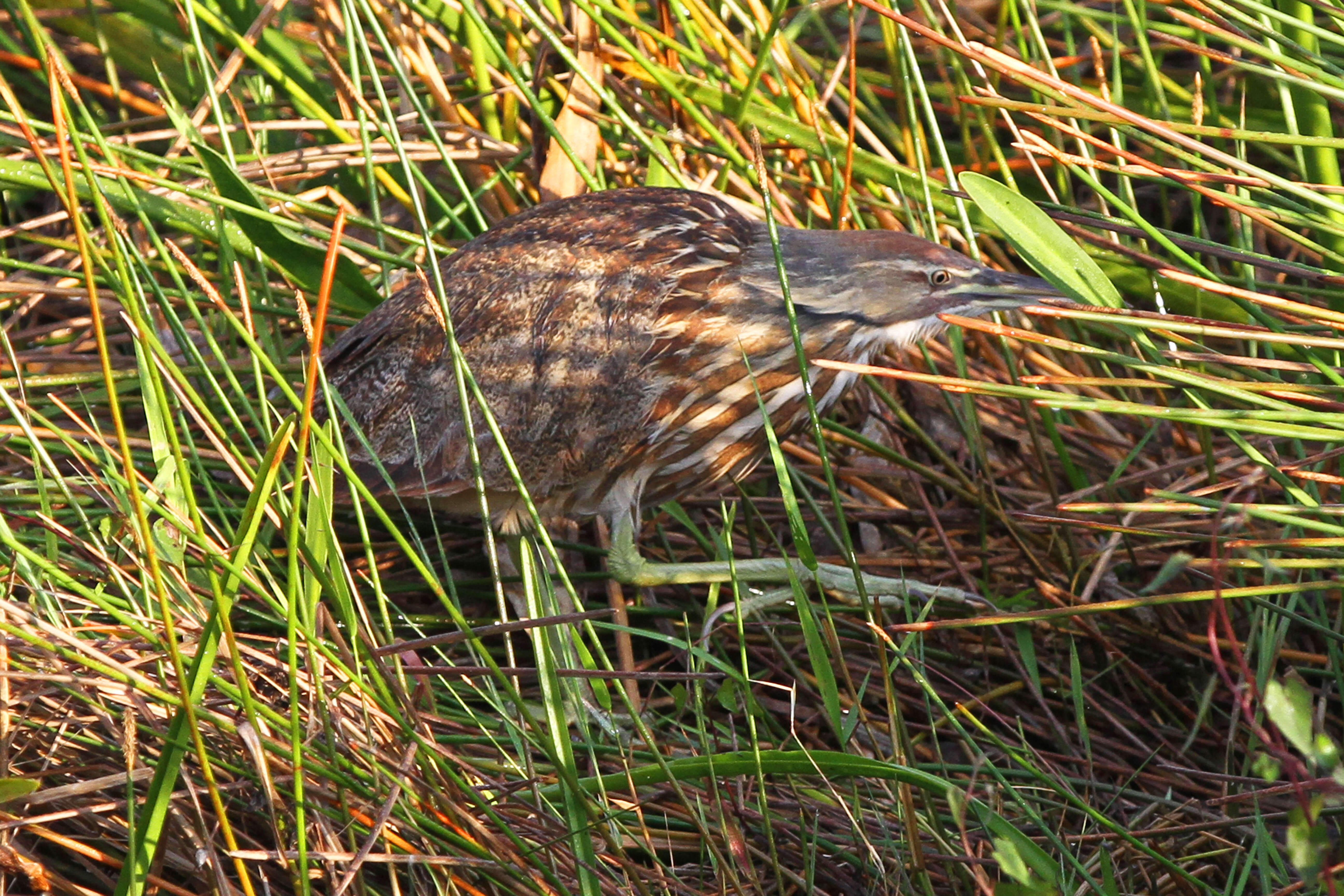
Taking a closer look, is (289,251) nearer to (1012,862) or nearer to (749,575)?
(749,575)

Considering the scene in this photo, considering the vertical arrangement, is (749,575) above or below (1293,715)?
below

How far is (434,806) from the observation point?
1419 millimetres

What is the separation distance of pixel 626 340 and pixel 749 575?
415 millimetres

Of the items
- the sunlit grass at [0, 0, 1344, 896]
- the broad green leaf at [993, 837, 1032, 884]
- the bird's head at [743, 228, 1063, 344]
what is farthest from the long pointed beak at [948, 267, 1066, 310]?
the broad green leaf at [993, 837, 1032, 884]

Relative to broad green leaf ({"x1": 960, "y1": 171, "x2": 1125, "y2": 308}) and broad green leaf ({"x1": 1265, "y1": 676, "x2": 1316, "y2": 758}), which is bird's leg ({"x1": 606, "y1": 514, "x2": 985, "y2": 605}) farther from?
broad green leaf ({"x1": 1265, "y1": 676, "x2": 1316, "y2": 758})

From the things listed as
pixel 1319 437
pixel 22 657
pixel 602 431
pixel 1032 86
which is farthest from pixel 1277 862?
pixel 22 657

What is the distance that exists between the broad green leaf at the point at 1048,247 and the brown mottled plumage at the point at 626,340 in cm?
67

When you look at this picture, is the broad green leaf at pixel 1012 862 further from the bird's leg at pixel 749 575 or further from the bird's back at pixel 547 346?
the bird's back at pixel 547 346

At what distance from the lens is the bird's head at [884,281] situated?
7.05ft

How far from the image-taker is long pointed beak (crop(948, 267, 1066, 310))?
2088 mm

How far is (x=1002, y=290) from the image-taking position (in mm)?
2117

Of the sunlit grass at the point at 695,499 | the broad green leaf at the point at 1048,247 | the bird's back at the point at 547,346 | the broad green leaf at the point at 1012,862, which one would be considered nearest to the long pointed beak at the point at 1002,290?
the sunlit grass at the point at 695,499

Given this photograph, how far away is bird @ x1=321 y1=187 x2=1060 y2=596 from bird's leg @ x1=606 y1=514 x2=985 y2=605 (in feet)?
0.05

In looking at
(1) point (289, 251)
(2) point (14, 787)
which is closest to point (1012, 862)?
(2) point (14, 787)
